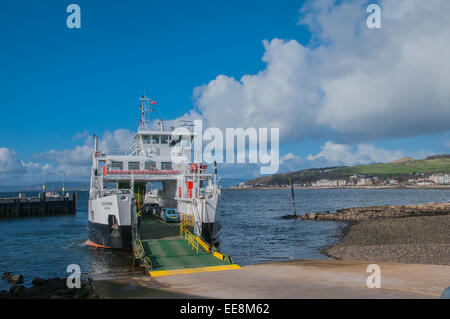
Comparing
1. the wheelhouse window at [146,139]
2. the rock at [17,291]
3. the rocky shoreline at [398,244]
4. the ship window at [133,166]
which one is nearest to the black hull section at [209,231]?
the rocky shoreline at [398,244]

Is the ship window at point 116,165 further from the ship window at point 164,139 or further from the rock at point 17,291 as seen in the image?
the rock at point 17,291

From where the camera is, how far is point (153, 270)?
12.7 m

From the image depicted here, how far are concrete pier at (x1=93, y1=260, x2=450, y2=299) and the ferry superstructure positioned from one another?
22.0 ft

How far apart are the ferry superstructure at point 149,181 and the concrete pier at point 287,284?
6.71 meters

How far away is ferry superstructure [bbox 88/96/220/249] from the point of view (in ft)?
61.1

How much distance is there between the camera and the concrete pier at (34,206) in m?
55.4

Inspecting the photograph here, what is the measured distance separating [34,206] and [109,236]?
150 feet

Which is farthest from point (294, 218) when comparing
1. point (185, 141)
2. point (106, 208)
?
point (106, 208)

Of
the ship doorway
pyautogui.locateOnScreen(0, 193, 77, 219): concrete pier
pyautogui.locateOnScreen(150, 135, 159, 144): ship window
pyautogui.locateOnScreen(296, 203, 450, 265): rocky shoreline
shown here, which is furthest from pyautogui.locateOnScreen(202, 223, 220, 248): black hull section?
pyautogui.locateOnScreen(0, 193, 77, 219): concrete pier

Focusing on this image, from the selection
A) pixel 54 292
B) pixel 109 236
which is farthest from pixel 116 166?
pixel 54 292

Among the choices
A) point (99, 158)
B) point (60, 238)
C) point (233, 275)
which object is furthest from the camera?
point (60, 238)

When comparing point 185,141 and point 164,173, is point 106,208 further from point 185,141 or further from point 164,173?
point 185,141

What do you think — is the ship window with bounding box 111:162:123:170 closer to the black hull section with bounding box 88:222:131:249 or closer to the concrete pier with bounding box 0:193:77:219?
the black hull section with bounding box 88:222:131:249

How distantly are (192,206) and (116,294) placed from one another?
11.0 metres
